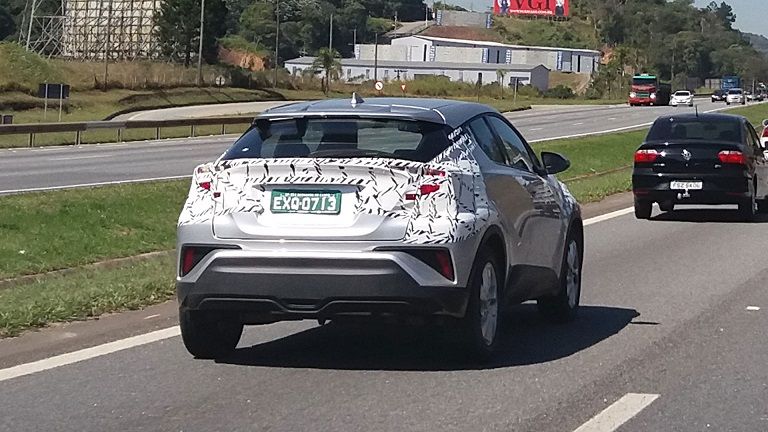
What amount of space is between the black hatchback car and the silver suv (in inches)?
480

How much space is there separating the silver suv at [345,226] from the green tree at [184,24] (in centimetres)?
10323

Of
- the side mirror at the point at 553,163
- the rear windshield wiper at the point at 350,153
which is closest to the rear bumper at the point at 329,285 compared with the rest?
the rear windshield wiper at the point at 350,153

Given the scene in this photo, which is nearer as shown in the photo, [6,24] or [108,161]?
[108,161]

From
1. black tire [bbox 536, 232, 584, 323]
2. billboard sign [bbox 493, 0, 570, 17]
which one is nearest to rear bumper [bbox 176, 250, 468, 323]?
black tire [bbox 536, 232, 584, 323]

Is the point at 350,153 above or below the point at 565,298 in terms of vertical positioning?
above

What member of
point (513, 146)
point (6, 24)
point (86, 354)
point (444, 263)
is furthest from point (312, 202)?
point (6, 24)

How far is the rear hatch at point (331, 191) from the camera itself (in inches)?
322

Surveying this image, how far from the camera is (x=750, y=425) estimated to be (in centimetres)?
726

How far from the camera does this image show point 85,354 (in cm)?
918

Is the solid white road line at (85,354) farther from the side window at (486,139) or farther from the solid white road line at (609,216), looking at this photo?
the solid white road line at (609,216)

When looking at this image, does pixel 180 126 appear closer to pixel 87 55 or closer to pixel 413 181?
pixel 413 181

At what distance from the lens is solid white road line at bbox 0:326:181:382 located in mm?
8578

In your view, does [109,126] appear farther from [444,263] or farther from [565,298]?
[444,263]

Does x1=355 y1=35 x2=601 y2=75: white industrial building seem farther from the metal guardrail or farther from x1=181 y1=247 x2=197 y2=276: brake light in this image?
x1=181 y1=247 x2=197 y2=276: brake light
